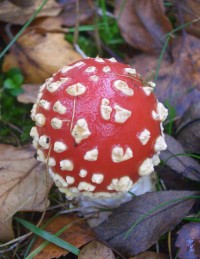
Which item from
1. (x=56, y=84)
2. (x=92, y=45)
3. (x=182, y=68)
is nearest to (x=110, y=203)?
(x=56, y=84)

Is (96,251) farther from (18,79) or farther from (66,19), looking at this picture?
(66,19)

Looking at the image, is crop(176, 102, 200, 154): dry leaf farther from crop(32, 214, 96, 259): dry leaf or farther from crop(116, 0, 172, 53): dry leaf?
crop(32, 214, 96, 259): dry leaf

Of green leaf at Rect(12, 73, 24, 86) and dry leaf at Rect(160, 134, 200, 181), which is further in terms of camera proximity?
green leaf at Rect(12, 73, 24, 86)

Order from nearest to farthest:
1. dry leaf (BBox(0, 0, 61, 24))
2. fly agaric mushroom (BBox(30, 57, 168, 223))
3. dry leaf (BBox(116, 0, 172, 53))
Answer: fly agaric mushroom (BBox(30, 57, 168, 223)), dry leaf (BBox(116, 0, 172, 53)), dry leaf (BBox(0, 0, 61, 24))

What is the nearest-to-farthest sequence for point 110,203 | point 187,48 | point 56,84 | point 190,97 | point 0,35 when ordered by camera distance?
point 56,84 < point 110,203 < point 190,97 < point 187,48 < point 0,35

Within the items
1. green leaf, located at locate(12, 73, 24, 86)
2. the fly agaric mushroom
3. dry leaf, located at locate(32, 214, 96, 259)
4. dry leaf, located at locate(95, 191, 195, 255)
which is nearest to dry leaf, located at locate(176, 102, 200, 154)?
dry leaf, located at locate(95, 191, 195, 255)

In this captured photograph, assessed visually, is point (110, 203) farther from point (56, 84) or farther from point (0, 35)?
point (0, 35)
